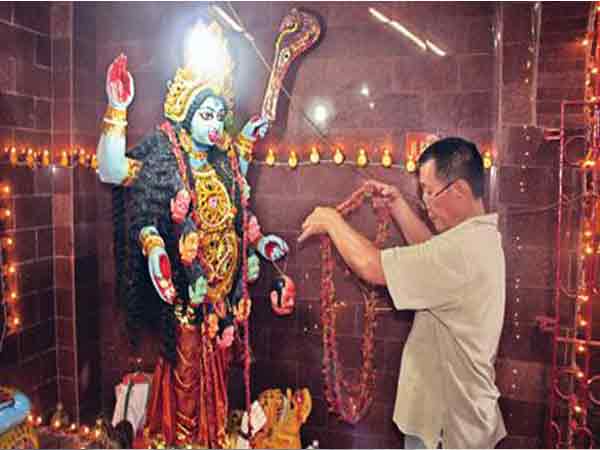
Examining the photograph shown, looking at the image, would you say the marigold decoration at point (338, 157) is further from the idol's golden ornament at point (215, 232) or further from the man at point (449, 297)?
the idol's golden ornament at point (215, 232)

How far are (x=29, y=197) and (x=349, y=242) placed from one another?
1698 mm

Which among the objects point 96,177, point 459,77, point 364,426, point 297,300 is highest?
point 459,77

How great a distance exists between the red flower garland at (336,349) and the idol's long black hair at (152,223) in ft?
1.51

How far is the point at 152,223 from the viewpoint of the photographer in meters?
2.71

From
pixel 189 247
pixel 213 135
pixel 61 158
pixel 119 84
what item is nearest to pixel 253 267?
pixel 189 247

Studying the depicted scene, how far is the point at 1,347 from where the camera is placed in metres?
2.86

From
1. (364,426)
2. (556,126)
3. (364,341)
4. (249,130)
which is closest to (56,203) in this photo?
→ (249,130)

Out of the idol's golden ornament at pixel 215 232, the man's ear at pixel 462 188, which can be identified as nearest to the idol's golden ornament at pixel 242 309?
the idol's golden ornament at pixel 215 232

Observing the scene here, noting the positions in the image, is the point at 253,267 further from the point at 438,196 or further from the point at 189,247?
the point at 438,196

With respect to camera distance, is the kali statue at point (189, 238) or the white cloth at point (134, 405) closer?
the kali statue at point (189, 238)

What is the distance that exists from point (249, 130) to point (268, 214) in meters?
A: 0.44

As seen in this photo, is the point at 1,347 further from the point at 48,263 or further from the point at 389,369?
the point at 389,369

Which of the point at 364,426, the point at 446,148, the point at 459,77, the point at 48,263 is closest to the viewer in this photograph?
the point at 446,148

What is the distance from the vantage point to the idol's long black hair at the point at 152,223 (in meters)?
Answer: 2.71
